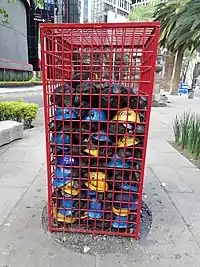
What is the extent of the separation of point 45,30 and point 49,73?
0.31 metres

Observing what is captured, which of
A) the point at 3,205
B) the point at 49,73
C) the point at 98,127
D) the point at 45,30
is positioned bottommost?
the point at 3,205

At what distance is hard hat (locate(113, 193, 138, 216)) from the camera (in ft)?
6.93

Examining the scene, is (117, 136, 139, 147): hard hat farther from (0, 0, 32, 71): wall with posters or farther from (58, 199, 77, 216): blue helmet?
(0, 0, 32, 71): wall with posters

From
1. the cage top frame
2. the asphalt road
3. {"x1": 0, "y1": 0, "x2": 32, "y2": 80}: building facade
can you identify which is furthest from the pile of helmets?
{"x1": 0, "y1": 0, "x2": 32, "y2": 80}: building facade

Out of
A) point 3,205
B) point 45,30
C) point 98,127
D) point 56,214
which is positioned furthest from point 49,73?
point 3,205

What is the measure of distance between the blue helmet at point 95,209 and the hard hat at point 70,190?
0.53 feet

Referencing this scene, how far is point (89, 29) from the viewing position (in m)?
1.74

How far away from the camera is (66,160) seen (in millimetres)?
2062

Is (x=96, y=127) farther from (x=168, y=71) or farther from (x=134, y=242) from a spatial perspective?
(x=168, y=71)

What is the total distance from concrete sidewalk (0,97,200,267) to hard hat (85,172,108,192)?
0.53 m

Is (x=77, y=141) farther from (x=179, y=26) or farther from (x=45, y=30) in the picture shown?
(x=179, y=26)

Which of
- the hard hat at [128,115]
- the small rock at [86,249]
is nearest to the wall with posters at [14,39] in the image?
the hard hat at [128,115]

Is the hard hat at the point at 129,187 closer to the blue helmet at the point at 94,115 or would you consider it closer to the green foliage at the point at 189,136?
the blue helmet at the point at 94,115

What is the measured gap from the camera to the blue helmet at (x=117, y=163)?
78.9 inches
